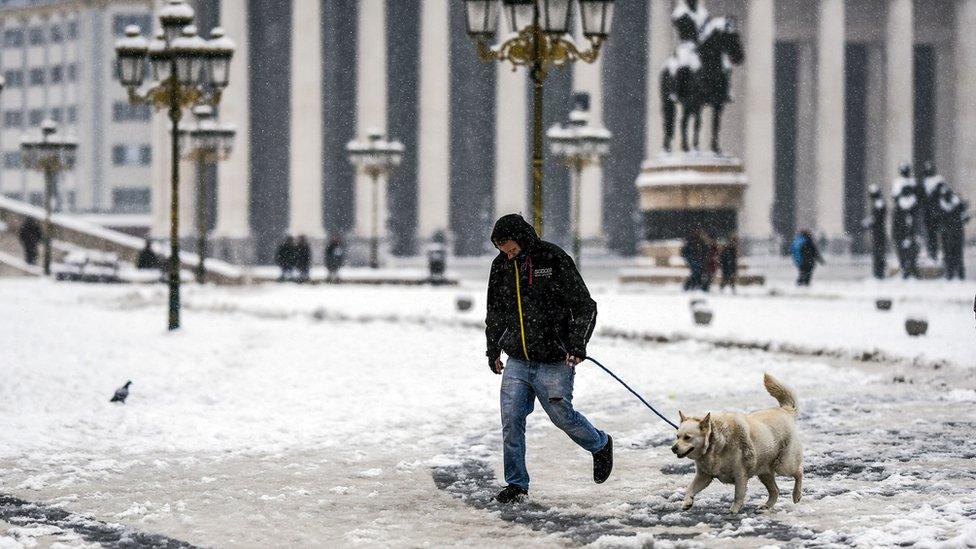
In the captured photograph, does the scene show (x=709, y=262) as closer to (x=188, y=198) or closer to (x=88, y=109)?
(x=188, y=198)

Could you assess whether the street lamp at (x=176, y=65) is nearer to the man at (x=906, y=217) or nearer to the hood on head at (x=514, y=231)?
the hood on head at (x=514, y=231)

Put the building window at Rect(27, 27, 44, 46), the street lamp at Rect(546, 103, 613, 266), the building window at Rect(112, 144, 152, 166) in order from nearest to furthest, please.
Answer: the street lamp at Rect(546, 103, 613, 266), the building window at Rect(112, 144, 152, 166), the building window at Rect(27, 27, 44, 46)

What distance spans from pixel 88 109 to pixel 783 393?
283ft

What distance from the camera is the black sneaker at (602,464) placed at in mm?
7492

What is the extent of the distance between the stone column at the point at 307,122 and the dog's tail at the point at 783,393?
52.8m

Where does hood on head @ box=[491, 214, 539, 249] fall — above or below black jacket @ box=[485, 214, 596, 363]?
above

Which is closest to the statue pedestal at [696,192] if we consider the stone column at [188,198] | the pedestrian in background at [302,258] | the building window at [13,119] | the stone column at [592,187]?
the pedestrian in background at [302,258]

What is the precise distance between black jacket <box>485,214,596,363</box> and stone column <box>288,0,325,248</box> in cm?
5256

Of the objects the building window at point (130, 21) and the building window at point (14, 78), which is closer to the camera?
the building window at point (130, 21)

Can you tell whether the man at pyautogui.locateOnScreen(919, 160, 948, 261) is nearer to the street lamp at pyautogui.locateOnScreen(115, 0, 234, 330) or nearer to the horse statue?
the horse statue

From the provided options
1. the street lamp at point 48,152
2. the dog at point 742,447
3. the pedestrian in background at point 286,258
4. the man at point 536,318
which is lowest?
the pedestrian in background at point 286,258

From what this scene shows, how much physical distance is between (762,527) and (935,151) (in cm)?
6292

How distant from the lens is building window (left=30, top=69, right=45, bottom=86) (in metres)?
93.0

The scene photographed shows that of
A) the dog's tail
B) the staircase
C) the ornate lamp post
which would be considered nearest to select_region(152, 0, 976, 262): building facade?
the staircase
